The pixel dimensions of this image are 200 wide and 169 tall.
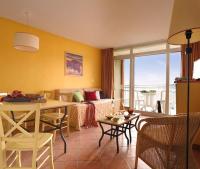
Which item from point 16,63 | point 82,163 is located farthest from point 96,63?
point 82,163

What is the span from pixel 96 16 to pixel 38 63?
196cm

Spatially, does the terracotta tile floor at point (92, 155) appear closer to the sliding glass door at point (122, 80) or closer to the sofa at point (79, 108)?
the sofa at point (79, 108)

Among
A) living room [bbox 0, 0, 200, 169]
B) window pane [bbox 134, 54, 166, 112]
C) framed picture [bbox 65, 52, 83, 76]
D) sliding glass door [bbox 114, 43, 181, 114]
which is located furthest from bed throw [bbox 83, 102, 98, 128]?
window pane [bbox 134, 54, 166, 112]

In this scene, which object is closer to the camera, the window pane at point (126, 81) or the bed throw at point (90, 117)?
the bed throw at point (90, 117)

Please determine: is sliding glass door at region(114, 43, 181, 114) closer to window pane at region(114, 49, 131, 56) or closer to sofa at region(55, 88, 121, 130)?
window pane at region(114, 49, 131, 56)

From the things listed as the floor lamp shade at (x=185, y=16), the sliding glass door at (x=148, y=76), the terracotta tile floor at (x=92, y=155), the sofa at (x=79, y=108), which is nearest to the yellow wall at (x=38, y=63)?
the sofa at (x=79, y=108)

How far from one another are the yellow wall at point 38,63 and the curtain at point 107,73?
0.74 meters

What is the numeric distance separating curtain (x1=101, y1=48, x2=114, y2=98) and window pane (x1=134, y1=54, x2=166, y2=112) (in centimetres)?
95

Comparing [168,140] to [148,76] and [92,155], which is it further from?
[148,76]

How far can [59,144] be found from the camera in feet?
9.76

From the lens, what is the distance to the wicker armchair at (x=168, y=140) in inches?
63.2

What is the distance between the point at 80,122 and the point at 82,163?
1.75 meters

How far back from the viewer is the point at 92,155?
8.39ft

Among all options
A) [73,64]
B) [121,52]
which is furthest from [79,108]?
[121,52]
